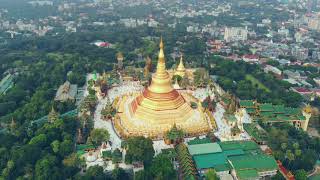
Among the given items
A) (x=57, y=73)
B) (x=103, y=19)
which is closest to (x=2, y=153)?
(x=57, y=73)

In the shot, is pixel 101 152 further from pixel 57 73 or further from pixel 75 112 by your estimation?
→ pixel 57 73

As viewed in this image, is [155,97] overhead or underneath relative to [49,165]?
overhead

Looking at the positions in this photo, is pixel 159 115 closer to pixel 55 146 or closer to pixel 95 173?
pixel 95 173

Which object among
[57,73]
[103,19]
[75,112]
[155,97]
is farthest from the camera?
[103,19]

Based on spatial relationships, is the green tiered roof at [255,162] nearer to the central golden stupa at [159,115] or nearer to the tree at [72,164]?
the central golden stupa at [159,115]

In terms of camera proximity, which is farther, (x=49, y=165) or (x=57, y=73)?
(x=57, y=73)

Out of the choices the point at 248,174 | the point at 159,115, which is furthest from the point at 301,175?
the point at 159,115

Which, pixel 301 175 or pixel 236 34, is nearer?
pixel 301 175

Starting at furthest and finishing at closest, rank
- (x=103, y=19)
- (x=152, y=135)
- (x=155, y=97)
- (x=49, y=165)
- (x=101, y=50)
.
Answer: (x=103, y=19)
(x=101, y=50)
(x=155, y=97)
(x=152, y=135)
(x=49, y=165)
